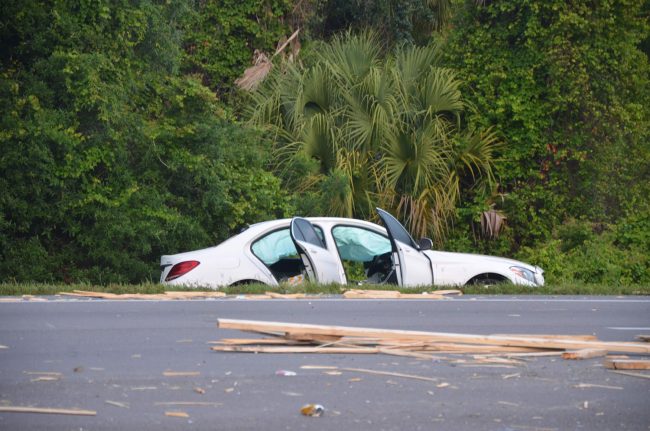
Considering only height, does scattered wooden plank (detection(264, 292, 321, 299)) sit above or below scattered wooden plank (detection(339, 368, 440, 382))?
above

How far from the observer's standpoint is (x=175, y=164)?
17734 millimetres

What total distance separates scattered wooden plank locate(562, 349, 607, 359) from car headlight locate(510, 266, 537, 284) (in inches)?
218

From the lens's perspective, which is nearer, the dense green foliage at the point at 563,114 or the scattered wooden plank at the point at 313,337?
the scattered wooden plank at the point at 313,337

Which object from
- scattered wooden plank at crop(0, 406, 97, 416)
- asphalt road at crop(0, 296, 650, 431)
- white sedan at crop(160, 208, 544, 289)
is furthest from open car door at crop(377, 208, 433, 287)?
scattered wooden plank at crop(0, 406, 97, 416)

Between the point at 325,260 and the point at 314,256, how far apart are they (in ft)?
0.76

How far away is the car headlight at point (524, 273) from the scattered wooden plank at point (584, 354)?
5.54 meters

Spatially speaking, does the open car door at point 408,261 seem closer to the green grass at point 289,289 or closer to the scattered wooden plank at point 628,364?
the green grass at point 289,289

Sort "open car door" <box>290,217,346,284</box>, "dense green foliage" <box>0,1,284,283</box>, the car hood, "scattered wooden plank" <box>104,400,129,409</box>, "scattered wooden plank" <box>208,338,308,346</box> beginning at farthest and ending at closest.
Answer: "dense green foliage" <box>0,1,284,283</box>
the car hood
"open car door" <box>290,217,346,284</box>
"scattered wooden plank" <box>208,338,308,346</box>
"scattered wooden plank" <box>104,400,129,409</box>

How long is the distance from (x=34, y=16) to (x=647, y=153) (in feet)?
42.2

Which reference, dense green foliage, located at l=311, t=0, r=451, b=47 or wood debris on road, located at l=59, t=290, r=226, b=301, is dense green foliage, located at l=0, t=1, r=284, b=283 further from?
dense green foliage, located at l=311, t=0, r=451, b=47

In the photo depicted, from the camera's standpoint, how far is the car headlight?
13.1 metres

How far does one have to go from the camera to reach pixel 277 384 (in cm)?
656

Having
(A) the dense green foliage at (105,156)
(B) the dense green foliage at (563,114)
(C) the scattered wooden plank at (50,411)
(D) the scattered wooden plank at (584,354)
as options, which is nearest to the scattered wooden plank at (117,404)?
(C) the scattered wooden plank at (50,411)

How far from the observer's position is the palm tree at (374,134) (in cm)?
1922
